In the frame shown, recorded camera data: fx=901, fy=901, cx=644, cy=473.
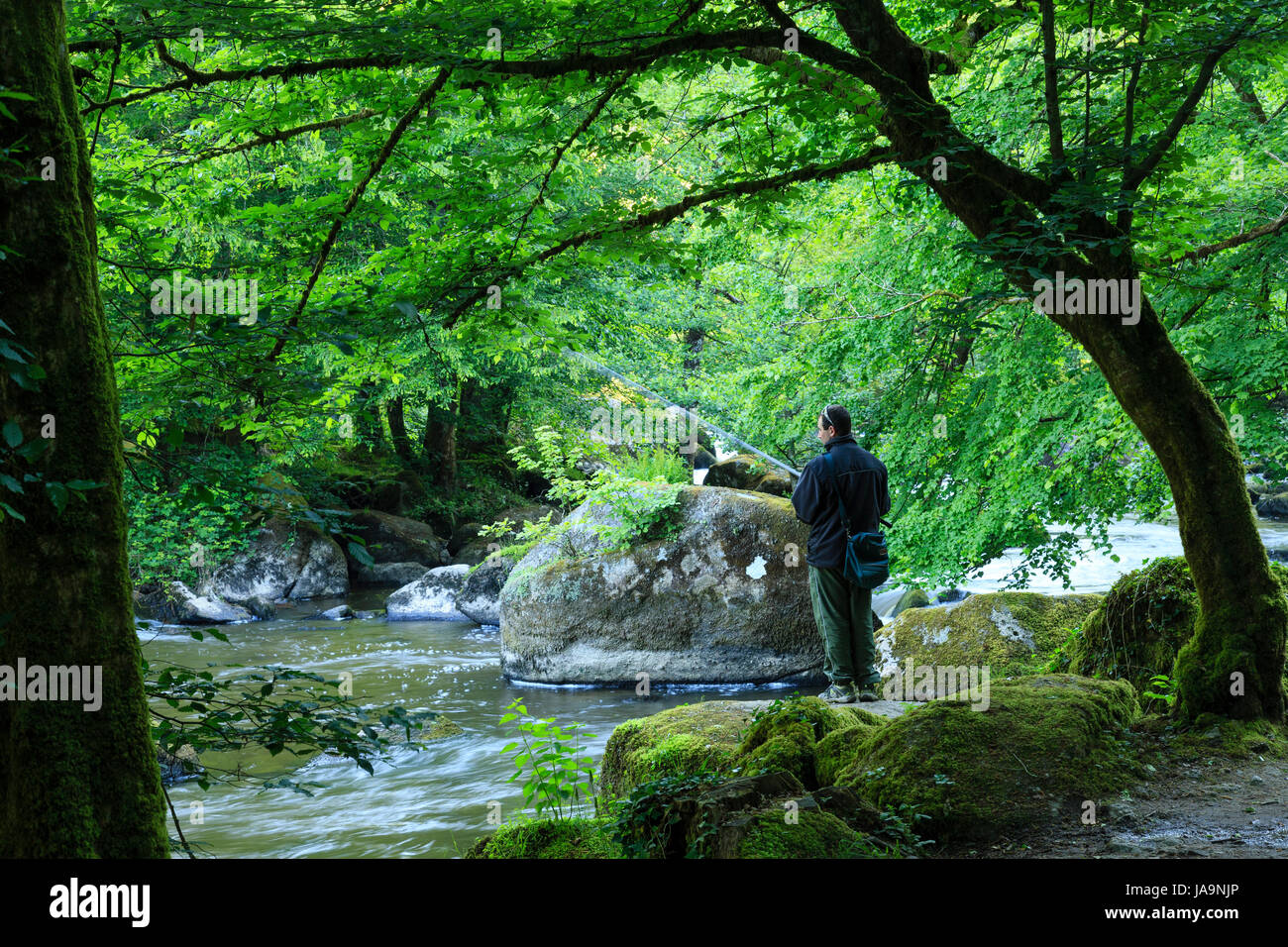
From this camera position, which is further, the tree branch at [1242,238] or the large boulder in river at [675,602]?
the large boulder in river at [675,602]

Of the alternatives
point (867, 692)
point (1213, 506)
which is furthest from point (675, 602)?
point (1213, 506)

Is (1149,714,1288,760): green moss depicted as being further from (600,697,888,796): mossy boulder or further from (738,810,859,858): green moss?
(738,810,859,858): green moss

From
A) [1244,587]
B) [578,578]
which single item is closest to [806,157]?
[1244,587]

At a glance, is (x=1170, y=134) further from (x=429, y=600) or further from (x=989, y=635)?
(x=429, y=600)

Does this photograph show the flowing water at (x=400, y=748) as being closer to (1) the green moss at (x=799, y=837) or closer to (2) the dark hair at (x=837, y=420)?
(1) the green moss at (x=799, y=837)

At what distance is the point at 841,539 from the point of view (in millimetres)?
6781

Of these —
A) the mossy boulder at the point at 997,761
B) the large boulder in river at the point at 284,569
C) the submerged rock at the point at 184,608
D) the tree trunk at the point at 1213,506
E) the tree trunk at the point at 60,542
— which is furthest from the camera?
the large boulder in river at the point at 284,569

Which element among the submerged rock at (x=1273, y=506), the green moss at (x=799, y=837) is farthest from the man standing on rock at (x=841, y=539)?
the submerged rock at (x=1273, y=506)

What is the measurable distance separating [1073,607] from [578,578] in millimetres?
5563

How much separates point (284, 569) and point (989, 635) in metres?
13.7

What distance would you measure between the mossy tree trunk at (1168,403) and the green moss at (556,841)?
329cm

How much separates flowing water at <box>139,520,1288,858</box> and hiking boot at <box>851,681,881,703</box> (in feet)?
8.59

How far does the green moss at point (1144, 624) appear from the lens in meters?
5.87
